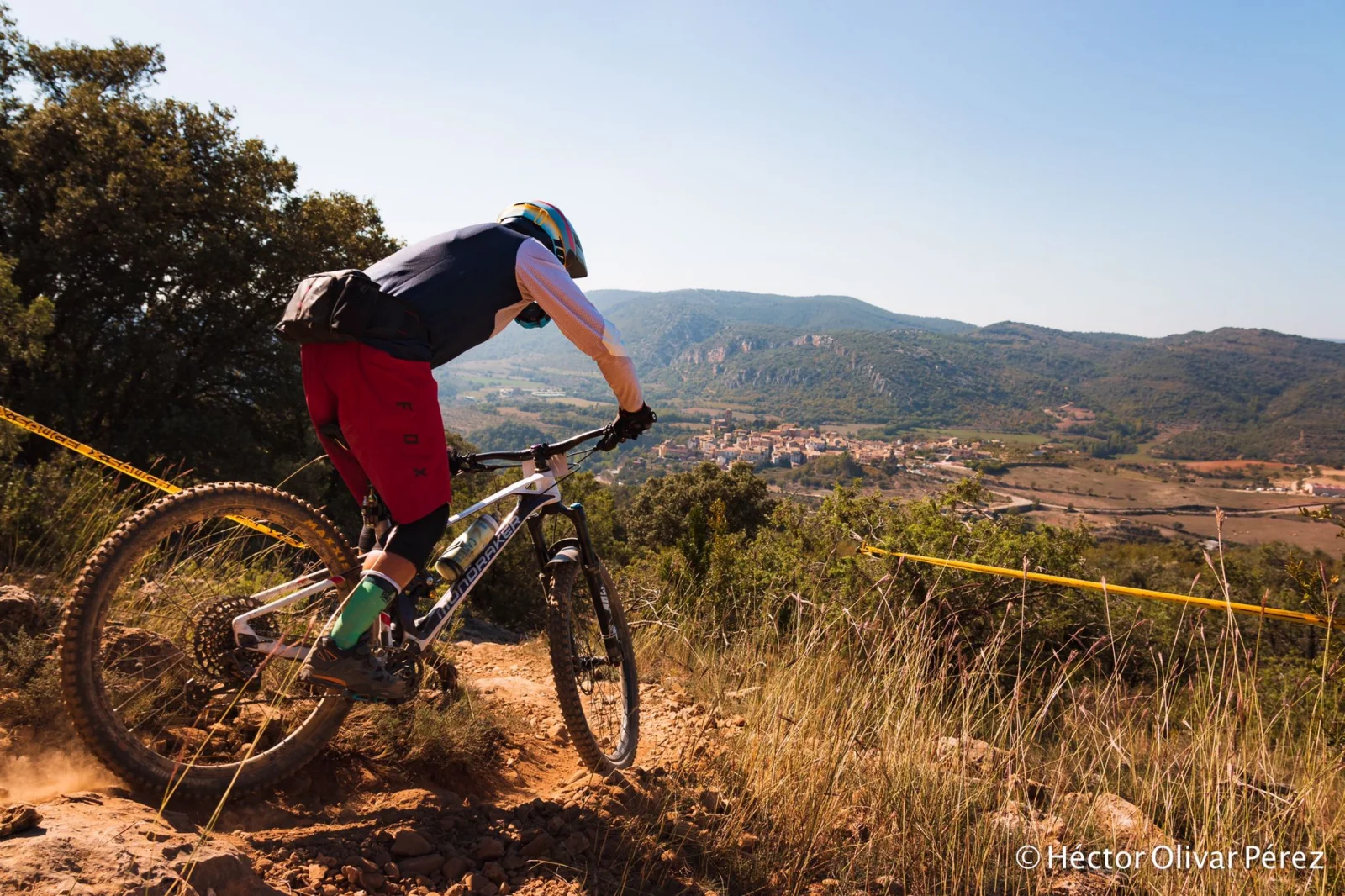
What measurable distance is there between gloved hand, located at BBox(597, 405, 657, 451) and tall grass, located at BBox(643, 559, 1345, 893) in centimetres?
120

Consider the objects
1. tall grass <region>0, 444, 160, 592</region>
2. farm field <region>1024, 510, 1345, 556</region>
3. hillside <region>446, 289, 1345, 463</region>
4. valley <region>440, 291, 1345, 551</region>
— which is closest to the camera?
tall grass <region>0, 444, 160, 592</region>

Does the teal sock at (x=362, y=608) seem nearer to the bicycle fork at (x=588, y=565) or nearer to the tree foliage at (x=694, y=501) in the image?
the bicycle fork at (x=588, y=565)

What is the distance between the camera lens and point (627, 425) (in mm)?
2900

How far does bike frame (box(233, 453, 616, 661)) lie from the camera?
228cm

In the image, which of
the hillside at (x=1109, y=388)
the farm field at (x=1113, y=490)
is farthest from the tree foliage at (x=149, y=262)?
the hillside at (x=1109, y=388)

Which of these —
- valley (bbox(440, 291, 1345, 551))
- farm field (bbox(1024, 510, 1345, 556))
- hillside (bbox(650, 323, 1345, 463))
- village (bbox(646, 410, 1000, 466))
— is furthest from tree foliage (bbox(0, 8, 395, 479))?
hillside (bbox(650, 323, 1345, 463))

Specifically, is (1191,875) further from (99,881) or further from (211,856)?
(99,881)

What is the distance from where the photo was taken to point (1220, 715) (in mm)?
2650

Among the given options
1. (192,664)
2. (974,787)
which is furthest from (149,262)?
(974,787)

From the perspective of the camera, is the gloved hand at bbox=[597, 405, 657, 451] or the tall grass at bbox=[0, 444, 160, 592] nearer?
the gloved hand at bbox=[597, 405, 657, 451]

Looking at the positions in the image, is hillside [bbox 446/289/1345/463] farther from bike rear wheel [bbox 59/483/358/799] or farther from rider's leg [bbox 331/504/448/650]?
bike rear wheel [bbox 59/483/358/799]

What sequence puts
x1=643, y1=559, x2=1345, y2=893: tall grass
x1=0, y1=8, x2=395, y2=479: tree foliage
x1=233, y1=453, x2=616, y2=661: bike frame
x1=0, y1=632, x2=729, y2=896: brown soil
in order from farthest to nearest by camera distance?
x1=0, y1=8, x2=395, y2=479: tree foliage < x1=643, y1=559, x2=1345, y2=893: tall grass < x1=233, y1=453, x2=616, y2=661: bike frame < x1=0, y1=632, x2=729, y2=896: brown soil

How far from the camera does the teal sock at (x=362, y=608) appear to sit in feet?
6.98

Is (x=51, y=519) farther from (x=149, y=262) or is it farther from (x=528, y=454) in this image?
(x=149, y=262)
